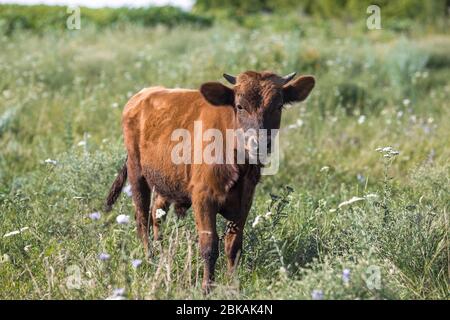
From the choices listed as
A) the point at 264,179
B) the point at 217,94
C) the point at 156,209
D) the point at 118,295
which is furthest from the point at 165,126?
the point at 264,179

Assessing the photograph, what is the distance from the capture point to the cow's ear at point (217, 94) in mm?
5121

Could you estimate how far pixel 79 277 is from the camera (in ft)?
15.2

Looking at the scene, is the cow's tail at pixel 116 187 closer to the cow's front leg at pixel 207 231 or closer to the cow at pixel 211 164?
the cow at pixel 211 164

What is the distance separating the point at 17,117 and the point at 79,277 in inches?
→ 219

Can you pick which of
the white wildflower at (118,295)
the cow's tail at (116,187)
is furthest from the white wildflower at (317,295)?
the cow's tail at (116,187)

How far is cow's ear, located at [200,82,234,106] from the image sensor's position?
16.8 ft

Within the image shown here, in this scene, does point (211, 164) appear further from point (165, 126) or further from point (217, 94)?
point (165, 126)

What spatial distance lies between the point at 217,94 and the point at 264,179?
2.89 meters

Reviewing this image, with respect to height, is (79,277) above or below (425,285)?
above

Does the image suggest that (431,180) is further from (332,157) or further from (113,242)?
(113,242)

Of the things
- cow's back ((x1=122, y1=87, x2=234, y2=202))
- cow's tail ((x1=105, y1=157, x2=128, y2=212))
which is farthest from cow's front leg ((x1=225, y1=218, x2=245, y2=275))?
cow's tail ((x1=105, y1=157, x2=128, y2=212))

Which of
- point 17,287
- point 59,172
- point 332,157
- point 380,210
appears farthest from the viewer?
point 332,157

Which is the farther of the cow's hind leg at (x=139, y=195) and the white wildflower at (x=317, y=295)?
the cow's hind leg at (x=139, y=195)

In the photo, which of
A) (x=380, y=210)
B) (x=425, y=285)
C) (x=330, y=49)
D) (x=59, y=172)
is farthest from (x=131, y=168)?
(x=330, y=49)
